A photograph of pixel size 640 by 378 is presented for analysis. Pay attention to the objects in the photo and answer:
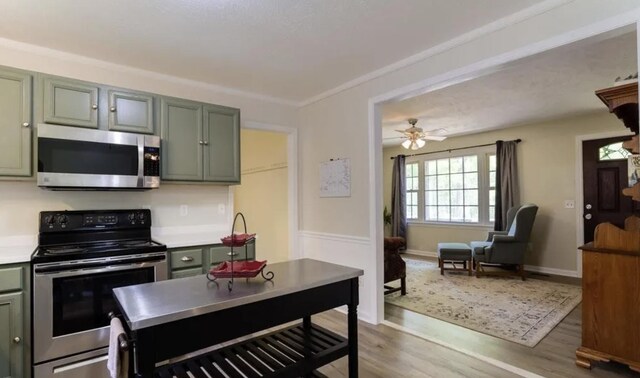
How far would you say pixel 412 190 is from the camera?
24.2 feet

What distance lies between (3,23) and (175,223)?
196 centimetres

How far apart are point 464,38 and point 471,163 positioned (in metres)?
4.26

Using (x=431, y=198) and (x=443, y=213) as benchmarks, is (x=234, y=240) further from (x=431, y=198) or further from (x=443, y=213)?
(x=431, y=198)

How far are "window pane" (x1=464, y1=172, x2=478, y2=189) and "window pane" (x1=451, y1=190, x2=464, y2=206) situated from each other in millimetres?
197

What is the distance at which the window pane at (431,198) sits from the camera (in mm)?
6926

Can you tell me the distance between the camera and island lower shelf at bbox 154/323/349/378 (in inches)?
61.5

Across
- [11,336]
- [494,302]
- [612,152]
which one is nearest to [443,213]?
[612,152]

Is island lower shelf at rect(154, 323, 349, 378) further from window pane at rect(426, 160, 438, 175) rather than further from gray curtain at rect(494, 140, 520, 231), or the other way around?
window pane at rect(426, 160, 438, 175)

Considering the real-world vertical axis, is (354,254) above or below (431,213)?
below

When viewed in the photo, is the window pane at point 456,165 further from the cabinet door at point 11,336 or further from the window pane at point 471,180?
the cabinet door at point 11,336

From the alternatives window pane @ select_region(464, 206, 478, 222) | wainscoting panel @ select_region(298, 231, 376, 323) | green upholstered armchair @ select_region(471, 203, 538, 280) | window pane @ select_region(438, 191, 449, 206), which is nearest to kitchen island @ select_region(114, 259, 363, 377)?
wainscoting panel @ select_region(298, 231, 376, 323)

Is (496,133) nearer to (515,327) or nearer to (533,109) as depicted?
(533,109)

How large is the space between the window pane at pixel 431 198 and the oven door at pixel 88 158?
5.77 m

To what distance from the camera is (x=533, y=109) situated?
461 cm
